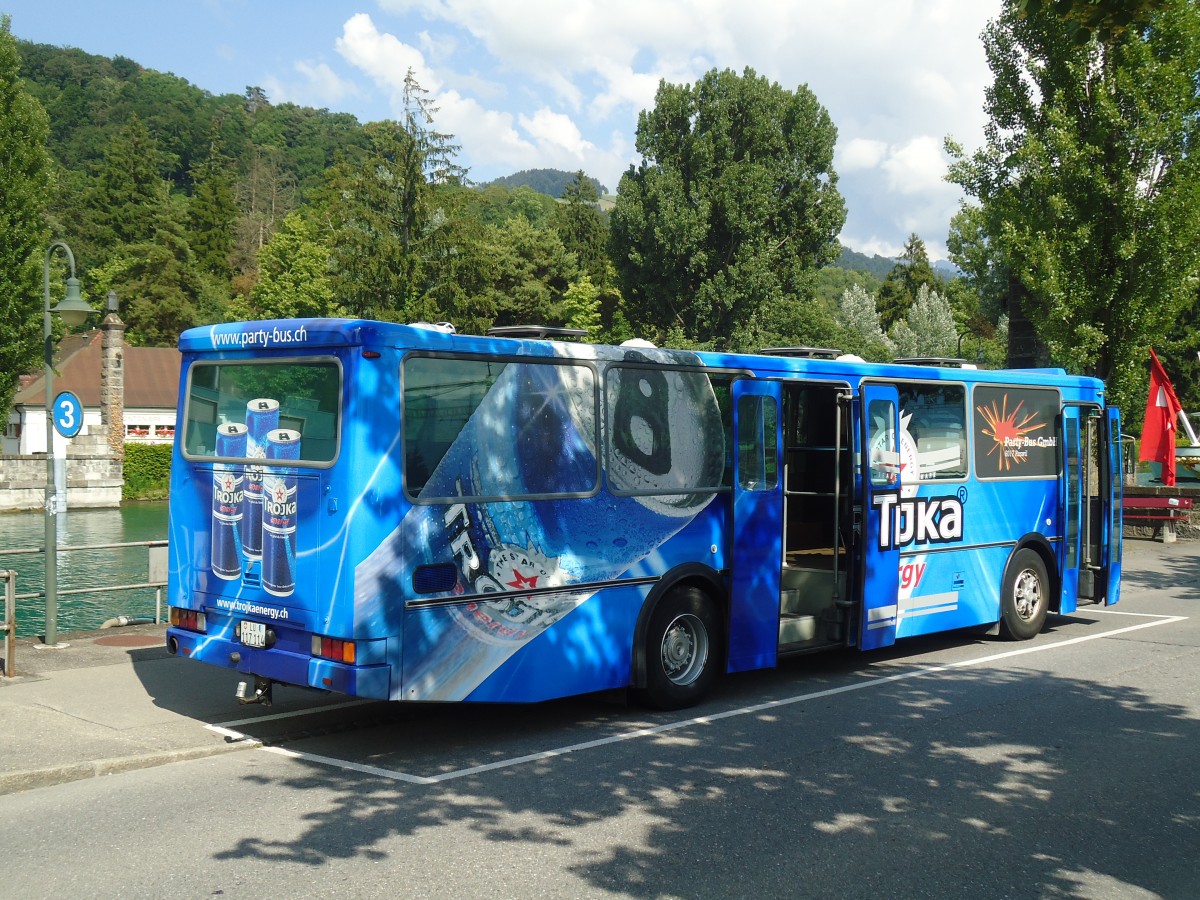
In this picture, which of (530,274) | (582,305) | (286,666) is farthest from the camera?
(530,274)

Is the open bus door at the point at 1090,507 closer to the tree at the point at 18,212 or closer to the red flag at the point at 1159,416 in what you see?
the red flag at the point at 1159,416

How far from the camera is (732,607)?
397 inches

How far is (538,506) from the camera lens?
28.5ft

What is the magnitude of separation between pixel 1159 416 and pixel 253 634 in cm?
1853

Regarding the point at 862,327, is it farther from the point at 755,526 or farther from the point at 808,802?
the point at 808,802

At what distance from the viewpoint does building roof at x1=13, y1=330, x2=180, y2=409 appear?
7112 centimetres

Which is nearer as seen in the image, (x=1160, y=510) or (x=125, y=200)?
(x=1160, y=510)

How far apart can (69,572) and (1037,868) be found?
3056 centimetres

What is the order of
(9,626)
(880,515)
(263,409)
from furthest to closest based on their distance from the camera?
(880,515)
(9,626)
(263,409)

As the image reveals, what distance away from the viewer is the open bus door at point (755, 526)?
1016cm

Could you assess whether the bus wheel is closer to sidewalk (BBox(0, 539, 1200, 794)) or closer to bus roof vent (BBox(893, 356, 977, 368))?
bus roof vent (BBox(893, 356, 977, 368))

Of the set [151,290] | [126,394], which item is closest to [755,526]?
[126,394]

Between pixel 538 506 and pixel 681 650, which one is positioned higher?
pixel 538 506

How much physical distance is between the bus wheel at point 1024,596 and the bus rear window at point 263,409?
8323 millimetres
